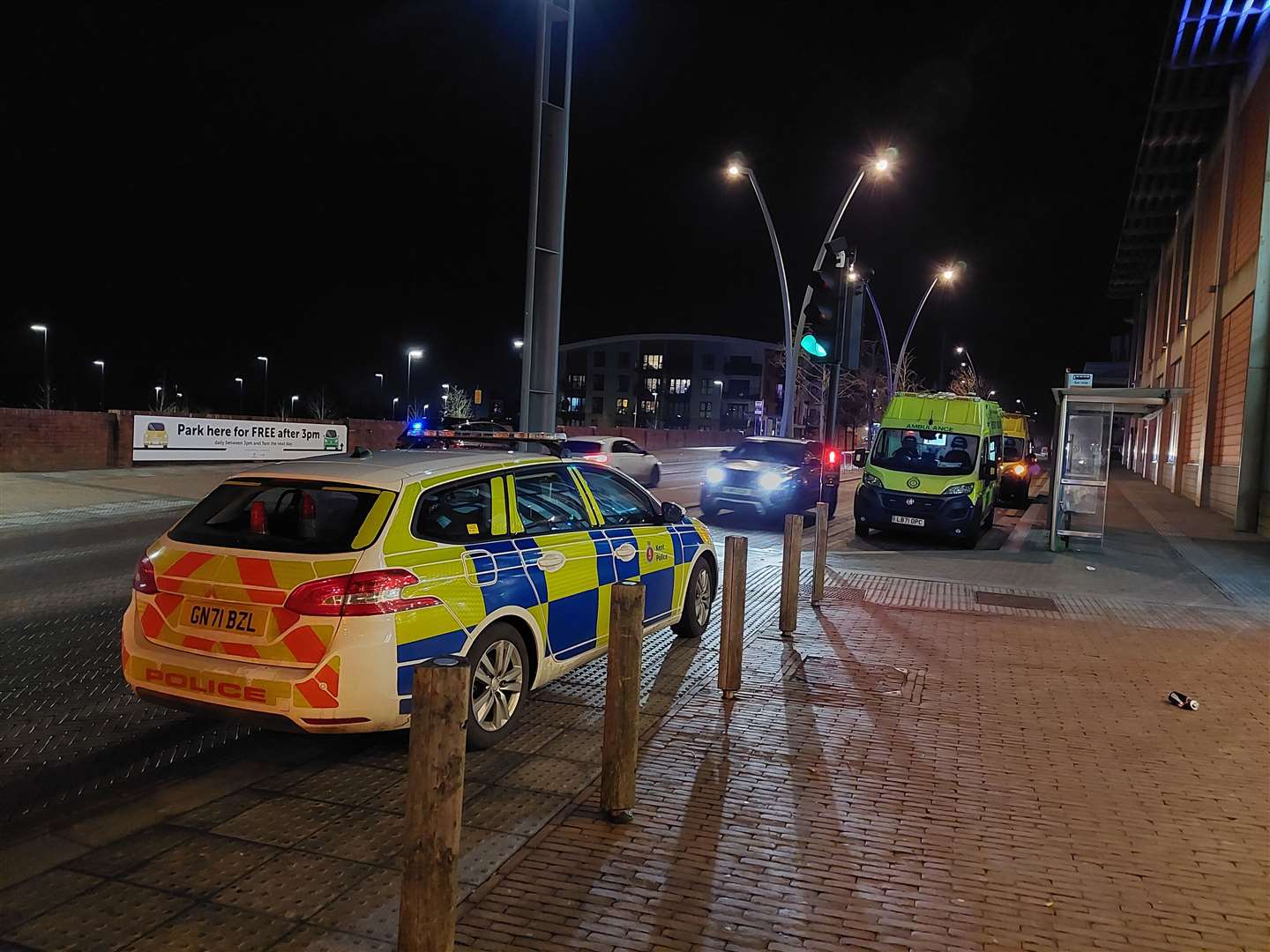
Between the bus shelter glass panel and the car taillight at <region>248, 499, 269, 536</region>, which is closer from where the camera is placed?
the car taillight at <region>248, 499, 269, 536</region>

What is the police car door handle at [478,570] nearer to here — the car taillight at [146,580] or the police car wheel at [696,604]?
the car taillight at [146,580]

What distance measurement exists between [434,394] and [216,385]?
26378 millimetres

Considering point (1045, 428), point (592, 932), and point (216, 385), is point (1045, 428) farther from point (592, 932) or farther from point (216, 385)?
point (592, 932)

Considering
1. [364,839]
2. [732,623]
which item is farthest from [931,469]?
[364,839]

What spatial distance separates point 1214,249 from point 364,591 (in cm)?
2725

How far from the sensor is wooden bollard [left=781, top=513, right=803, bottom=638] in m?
7.63

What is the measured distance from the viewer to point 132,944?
3004 mm

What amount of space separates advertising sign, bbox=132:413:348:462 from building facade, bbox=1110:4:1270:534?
67.9 ft

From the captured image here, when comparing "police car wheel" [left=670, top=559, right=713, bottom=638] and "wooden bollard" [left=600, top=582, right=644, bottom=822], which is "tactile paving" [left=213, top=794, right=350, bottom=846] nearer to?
"wooden bollard" [left=600, top=582, right=644, bottom=822]

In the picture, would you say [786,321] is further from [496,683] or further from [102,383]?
[102,383]

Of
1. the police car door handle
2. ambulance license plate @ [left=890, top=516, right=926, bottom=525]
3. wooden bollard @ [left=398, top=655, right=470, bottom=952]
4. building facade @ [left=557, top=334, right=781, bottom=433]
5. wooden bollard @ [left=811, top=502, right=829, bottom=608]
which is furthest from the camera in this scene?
building facade @ [left=557, top=334, right=781, bottom=433]

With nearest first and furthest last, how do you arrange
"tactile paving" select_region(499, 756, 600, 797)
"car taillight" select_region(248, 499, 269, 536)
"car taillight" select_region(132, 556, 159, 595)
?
"tactile paving" select_region(499, 756, 600, 797) → "car taillight" select_region(132, 556, 159, 595) → "car taillight" select_region(248, 499, 269, 536)

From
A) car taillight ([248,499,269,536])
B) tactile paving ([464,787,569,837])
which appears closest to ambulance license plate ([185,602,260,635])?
car taillight ([248,499,269,536])

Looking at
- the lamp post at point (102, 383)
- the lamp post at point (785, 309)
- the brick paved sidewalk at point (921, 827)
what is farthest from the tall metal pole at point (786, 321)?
the lamp post at point (102, 383)
